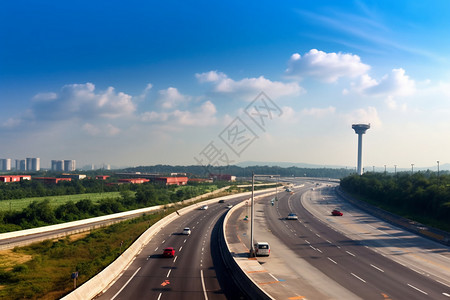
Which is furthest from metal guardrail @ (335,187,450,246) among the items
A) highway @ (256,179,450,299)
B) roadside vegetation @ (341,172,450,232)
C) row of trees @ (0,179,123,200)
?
row of trees @ (0,179,123,200)

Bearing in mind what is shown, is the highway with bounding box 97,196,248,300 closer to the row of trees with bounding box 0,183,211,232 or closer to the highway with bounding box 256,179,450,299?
the highway with bounding box 256,179,450,299

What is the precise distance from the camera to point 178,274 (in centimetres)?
3047

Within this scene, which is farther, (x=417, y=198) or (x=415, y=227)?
(x=417, y=198)

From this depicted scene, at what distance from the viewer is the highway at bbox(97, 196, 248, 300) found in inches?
976

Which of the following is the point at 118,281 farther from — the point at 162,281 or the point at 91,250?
the point at 91,250

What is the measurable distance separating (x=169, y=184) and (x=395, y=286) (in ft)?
528

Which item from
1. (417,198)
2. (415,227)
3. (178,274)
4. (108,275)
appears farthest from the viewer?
(417,198)

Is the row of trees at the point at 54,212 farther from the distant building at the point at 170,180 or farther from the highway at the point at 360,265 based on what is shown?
the distant building at the point at 170,180

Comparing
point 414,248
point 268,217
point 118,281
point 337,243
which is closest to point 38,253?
point 118,281

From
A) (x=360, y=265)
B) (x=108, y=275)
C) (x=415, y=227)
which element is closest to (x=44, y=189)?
(x=108, y=275)

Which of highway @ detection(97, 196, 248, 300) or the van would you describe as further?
the van

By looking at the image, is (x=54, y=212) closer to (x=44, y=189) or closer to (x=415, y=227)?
(x=44, y=189)

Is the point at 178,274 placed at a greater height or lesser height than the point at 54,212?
greater

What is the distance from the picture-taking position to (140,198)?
10450 cm
